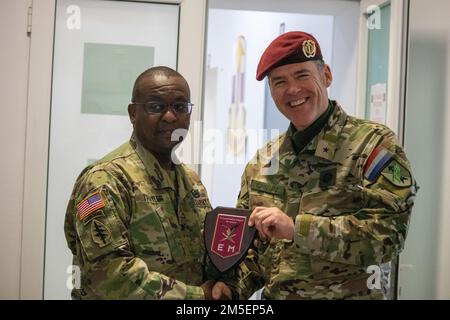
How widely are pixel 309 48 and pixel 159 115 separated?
439mm

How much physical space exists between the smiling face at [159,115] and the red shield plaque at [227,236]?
241mm

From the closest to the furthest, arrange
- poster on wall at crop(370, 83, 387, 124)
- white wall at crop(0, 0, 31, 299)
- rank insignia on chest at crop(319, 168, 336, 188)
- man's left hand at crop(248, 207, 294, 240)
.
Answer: man's left hand at crop(248, 207, 294, 240)
rank insignia on chest at crop(319, 168, 336, 188)
white wall at crop(0, 0, 31, 299)
poster on wall at crop(370, 83, 387, 124)

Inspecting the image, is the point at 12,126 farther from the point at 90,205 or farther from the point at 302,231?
the point at 302,231

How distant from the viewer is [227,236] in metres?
1.43

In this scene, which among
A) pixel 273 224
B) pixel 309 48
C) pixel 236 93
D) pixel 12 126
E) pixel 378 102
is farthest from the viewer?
pixel 236 93

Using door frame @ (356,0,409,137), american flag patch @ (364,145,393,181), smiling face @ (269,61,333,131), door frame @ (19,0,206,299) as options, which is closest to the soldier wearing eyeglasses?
smiling face @ (269,61,333,131)

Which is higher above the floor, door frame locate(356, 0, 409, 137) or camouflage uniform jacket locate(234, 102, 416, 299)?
door frame locate(356, 0, 409, 137)

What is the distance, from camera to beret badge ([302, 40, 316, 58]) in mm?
1418

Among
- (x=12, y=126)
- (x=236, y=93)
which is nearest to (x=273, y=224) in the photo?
(x=12, y=126)

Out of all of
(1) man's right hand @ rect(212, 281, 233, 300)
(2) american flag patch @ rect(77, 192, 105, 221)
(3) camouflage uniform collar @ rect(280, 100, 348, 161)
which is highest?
(3) camouflage uniform collar @ rect(280, 100, 348, 161)

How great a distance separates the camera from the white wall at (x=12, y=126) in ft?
6.77

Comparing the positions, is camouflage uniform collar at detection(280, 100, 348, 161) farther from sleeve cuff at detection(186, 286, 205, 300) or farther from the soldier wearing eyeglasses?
sleeve cuff at detection(186, 286, 205, 300)

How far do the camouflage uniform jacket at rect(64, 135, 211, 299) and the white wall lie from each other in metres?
0.67

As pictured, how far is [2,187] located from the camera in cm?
208
